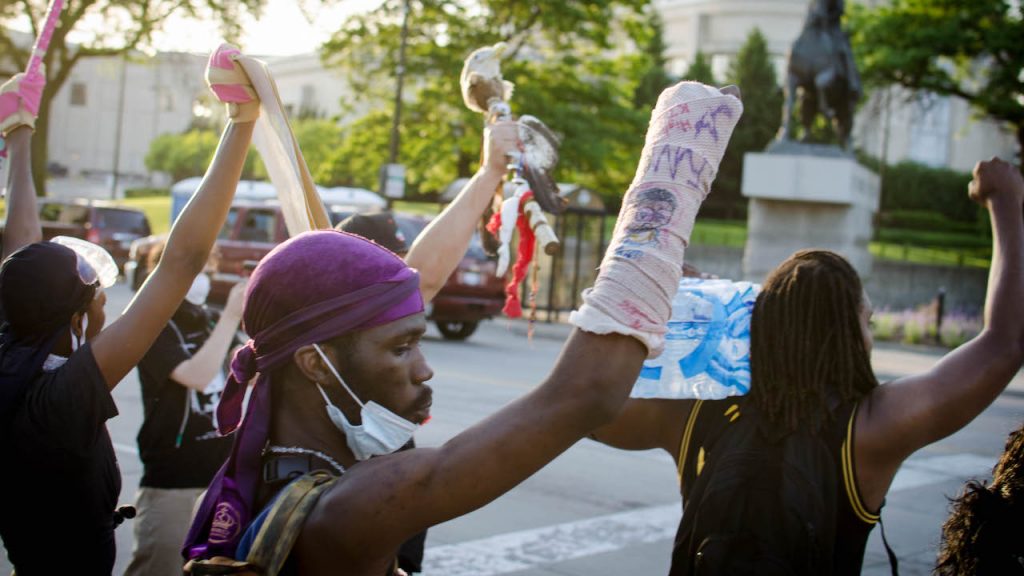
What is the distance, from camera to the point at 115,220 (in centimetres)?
2803

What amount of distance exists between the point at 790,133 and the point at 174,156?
58611 millimetres

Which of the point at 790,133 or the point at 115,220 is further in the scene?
the point at 115,220

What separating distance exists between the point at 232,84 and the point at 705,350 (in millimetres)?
1287

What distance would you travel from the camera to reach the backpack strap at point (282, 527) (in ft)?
5.81

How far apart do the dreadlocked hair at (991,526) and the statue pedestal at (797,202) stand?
57.3ft

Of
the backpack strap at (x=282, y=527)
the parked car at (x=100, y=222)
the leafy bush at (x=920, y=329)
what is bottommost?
the leafy bush at (x=920, y=329)

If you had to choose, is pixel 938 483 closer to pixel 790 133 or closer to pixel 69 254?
pixel 69 254

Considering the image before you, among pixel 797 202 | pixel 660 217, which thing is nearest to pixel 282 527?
pixel 660 217

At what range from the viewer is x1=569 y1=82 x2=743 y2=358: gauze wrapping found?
1496 mm

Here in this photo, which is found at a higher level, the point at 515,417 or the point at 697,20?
the point at 697,20

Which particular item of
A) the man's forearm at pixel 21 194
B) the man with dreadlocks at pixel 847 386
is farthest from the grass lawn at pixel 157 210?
the man with dreadlocks at pixel 847 386

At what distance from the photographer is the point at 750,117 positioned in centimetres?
5050

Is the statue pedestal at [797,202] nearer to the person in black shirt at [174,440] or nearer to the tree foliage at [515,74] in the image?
the tree foliage at [515,74]

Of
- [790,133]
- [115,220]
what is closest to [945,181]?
[790,133]
